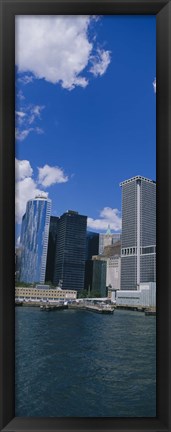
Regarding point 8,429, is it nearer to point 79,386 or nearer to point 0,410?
point 0,410

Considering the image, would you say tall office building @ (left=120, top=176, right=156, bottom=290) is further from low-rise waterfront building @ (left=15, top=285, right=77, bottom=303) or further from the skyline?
low-rise waterfront building @ (left=15, top=285, right=77, bottom=303)

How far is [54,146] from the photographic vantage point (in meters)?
1.46

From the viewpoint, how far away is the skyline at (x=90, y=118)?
4.05ft

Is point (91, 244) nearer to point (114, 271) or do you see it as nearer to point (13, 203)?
point (114, 271)

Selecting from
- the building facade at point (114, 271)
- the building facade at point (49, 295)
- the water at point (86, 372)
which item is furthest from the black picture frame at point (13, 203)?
the building facade at point (114, 271)

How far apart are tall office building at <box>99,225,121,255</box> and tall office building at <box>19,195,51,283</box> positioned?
0.23 m

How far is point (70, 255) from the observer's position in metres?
1.43

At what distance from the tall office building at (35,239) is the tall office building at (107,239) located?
0.23 metres

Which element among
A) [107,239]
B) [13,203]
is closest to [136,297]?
[107,239]

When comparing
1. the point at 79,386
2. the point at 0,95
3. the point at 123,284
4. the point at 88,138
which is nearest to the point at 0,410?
the point at 79,386

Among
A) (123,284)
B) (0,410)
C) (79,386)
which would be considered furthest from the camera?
(123,284)

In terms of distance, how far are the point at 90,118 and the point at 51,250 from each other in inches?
23.2

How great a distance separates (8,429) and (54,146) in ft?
3.42

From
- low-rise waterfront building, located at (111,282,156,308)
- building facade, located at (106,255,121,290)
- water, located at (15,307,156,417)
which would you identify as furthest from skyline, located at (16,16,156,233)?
water, located at (15,307,156,417)
